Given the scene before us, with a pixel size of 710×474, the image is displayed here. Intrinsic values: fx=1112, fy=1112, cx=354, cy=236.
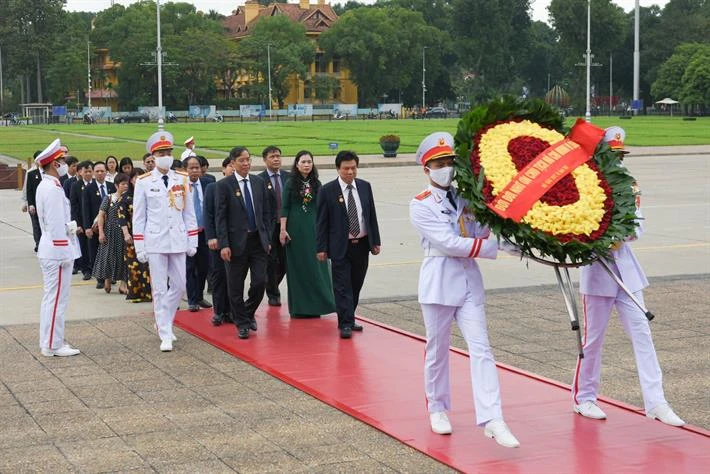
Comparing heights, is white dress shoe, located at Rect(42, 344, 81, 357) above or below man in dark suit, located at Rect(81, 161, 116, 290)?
below

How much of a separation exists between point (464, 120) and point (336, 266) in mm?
3821

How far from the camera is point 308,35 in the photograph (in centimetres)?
13575

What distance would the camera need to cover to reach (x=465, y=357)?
9.88m

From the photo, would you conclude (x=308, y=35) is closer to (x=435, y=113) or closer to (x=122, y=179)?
(x=435, y=113)

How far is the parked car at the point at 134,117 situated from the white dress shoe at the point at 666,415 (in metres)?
107

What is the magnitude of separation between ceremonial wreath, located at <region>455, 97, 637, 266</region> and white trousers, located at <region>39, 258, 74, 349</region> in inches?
A: 178

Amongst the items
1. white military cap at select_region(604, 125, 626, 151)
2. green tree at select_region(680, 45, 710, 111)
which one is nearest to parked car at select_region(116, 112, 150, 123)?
green tree at select_region(680, 45, 710, 111)

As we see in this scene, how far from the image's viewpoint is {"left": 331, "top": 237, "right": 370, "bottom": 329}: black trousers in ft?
35.6

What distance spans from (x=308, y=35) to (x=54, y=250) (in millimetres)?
128121

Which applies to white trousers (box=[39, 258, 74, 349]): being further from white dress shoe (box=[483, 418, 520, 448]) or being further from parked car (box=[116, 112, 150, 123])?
parked car (box=[116, 112, 150, 123])

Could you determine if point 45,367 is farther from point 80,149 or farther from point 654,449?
point 80,149

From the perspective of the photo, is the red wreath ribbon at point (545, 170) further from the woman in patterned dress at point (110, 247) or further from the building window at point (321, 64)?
the building window at point (321, 64)

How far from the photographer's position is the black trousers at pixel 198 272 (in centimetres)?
1265

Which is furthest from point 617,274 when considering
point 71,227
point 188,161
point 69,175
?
point 69,175
